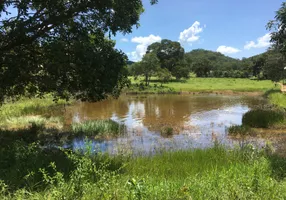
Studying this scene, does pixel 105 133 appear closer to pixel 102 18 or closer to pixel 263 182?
pixel 102 18

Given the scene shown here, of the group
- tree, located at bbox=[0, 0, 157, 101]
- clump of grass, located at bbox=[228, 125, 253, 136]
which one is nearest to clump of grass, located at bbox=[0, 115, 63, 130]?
tree, located at bbox=[0, 0, 157, 101]

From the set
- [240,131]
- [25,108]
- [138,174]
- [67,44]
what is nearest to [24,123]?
[25,108]

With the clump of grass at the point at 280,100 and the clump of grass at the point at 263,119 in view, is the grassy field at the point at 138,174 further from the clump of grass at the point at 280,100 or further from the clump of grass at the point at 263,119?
the clump of grass at the point at 280,100

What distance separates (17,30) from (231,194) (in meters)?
7.97

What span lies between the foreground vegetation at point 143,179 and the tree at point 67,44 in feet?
10.4

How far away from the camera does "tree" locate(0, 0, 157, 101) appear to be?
952 cm

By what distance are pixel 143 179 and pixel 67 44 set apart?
6.33 m

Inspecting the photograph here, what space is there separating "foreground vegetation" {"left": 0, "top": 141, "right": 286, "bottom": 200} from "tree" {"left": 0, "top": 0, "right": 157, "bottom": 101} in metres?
3.17

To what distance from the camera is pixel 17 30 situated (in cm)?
896

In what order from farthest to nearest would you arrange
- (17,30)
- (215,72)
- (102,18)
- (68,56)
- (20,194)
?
(215,72)
(102,18)
(68,56)
(17,30)
(20,194)

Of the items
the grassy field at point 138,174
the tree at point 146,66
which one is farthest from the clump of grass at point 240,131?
the tree at point 146,66

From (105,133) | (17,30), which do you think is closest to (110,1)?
Answer: (17,30)

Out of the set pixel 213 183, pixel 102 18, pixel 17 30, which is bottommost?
pixel 213 183

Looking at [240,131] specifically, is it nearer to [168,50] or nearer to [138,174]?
[138,174]
